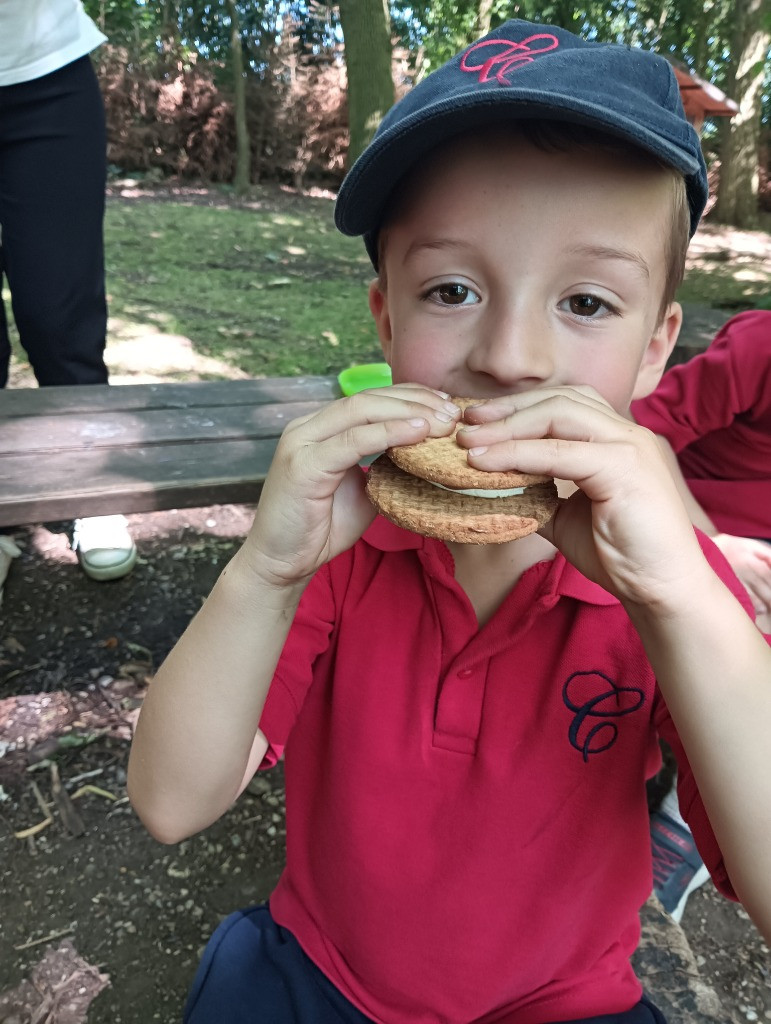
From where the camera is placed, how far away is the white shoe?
3.49 meters

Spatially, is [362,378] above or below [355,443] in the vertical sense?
below

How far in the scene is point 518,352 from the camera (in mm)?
1142

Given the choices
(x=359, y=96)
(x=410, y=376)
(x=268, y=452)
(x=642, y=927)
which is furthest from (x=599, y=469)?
(x=359, y=96)

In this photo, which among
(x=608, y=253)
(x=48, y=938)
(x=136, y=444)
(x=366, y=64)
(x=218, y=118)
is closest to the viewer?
(x=608, y=253)

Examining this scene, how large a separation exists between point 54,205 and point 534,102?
94.3 inches

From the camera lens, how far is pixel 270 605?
4.05ft

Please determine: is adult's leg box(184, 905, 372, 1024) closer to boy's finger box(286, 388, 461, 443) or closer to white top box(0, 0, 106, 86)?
boy's finger box(286, 388, 461, 443)

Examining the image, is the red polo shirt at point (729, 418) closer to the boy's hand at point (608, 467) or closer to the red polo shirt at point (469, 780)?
the red polo shirt at point (469, 780)

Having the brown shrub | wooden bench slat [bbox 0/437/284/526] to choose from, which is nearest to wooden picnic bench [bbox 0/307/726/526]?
wooden bench slat [bbox 0/437/284/526]

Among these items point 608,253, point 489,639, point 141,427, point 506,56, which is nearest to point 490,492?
point 489,639

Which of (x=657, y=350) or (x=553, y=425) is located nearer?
(x=553, y=425)

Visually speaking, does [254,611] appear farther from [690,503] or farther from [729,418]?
[729,418]

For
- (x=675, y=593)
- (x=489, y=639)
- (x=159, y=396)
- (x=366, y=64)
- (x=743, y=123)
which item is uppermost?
(x=675, y=593)

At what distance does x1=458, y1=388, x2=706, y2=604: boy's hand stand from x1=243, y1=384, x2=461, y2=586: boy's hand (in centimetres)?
8
